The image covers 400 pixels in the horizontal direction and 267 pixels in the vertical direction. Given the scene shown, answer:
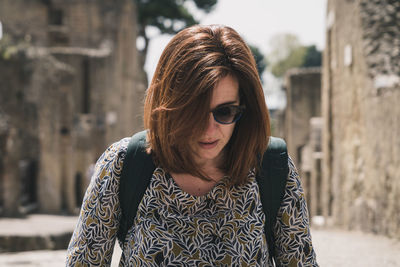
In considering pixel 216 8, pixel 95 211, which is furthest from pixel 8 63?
pixel 216 8

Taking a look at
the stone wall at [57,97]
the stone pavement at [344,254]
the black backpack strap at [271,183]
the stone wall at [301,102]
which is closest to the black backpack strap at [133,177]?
the black backpack strap at [271,183]

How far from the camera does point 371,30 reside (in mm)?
6094

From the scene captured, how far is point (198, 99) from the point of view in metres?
1.42

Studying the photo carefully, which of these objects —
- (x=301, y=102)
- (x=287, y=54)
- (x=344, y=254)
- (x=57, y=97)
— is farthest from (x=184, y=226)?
(x=287, y=54)

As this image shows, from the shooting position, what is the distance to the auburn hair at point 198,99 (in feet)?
4.67

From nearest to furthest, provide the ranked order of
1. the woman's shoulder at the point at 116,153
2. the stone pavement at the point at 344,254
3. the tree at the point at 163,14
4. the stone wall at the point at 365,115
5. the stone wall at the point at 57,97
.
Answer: the woman's shoulder at the point at 116,153 → the stone pavement at the point at 344,254 → the stone wall at the point at 365,115 → the stone wall at the point at 57,97 → the tree at the point at 163,14

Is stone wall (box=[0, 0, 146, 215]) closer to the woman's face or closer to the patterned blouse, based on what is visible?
the patterned blouse

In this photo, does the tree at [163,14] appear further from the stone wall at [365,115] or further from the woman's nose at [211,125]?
the woman's nose at [211,125]

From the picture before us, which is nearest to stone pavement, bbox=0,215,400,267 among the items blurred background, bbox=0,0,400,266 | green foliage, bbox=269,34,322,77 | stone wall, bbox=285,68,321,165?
blurred background, bbox=0,0,400,266

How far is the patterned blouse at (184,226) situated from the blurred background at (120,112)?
2151mm

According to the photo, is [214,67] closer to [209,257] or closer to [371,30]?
[209,257]

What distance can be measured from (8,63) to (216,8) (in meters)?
17.0

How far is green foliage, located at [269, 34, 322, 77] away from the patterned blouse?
42776mm

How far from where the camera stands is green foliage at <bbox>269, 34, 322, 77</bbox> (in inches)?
1726
